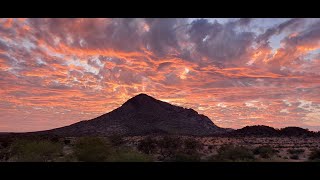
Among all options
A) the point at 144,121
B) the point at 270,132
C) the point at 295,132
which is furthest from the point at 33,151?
the point at 144,121

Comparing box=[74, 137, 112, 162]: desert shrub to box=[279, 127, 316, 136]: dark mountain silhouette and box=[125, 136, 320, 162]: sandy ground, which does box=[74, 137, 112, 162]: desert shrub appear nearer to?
box=[125, 136, 320, 162]: sandy ground

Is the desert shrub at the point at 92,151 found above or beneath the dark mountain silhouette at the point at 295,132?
beneath

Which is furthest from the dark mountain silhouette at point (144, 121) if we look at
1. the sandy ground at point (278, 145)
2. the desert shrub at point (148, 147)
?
the desert shrub at point (148, 147)

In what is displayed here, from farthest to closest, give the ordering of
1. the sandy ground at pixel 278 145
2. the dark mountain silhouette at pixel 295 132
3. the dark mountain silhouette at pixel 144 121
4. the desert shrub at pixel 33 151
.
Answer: the dark mountain silhouette at pixel 144 121 < the dark mountain silhouette at pixel 295 132 < the sandy ground at pixel 278 145 < the desert shrub at pixel 33 151

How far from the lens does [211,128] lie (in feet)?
374

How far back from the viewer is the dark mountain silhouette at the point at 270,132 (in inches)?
3246

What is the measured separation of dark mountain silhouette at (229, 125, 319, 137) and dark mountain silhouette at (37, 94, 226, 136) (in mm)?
14833

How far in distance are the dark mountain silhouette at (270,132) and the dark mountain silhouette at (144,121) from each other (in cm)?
1483

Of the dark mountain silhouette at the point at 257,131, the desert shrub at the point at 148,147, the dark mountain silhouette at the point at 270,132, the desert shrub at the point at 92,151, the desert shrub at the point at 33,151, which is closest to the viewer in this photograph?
the desert shrub at the point at 92,151

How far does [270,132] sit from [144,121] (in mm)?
33113

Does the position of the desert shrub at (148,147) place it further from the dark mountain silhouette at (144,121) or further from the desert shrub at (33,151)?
the dark mountain silhouette at (144,121)
